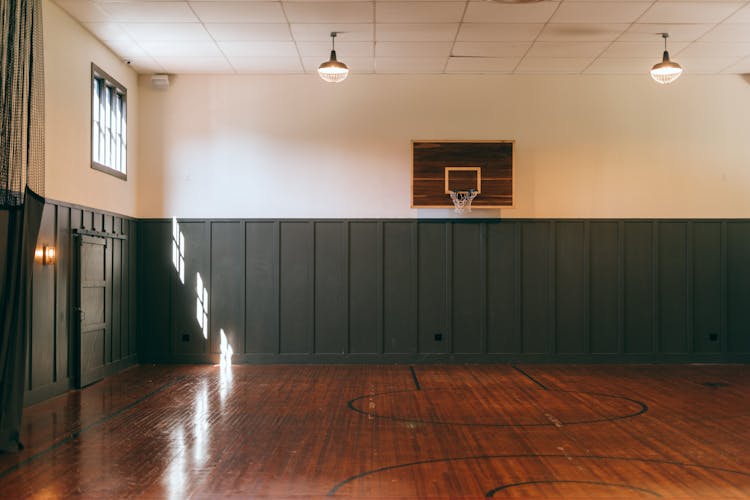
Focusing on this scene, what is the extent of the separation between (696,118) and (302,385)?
740 centimetres

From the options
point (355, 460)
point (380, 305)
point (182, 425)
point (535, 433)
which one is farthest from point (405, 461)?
point (380, 305)

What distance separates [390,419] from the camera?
739 centimetres

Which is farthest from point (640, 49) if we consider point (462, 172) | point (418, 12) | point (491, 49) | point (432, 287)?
point (432, 287)

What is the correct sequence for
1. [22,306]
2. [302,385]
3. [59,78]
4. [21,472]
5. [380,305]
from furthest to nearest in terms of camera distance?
[380,305]
[302,385]
[59,78]
[22,306]
[21,472]

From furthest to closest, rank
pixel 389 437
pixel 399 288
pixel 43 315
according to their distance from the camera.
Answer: pixel 399 288 < pixel 43 315 < pixel 389 437

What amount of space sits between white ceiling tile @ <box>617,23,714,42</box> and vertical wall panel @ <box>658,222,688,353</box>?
314 cm

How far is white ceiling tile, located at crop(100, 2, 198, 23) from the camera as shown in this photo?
8586 mm

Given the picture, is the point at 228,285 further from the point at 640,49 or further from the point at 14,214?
the point at 640,49

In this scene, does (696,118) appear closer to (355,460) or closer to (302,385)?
(302,385)

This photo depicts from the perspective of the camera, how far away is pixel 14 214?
20.7 feet

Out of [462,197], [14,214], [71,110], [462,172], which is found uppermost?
[71,110]

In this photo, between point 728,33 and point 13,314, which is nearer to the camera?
point 13,314

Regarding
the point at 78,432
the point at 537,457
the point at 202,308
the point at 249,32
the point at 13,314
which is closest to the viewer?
the point at 537,457

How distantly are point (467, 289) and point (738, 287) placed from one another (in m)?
4.25
